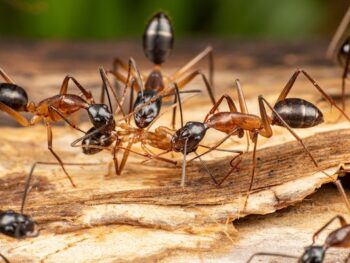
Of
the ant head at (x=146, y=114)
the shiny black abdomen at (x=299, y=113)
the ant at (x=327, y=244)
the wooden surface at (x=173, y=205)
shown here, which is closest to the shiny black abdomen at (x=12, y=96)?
the wooden surface at (x=173, y=205)

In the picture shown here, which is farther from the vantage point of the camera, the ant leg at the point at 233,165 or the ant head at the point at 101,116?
the ant head at the point at 101,116

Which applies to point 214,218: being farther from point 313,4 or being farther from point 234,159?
point 313,4

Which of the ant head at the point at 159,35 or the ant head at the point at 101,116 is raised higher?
the ant head at the point at 159,35

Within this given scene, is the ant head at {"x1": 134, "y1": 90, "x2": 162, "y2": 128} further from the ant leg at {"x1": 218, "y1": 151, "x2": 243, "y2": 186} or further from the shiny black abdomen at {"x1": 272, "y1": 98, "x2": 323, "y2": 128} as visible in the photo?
the shiny black abdomen at {"x1": 272, "y1": 98, "x2": 323, "y2": 128}

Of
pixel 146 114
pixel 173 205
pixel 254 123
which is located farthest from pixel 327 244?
pixel 146 114

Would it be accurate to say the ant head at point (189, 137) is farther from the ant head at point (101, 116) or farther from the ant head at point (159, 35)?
the ant head at point (159, 35)

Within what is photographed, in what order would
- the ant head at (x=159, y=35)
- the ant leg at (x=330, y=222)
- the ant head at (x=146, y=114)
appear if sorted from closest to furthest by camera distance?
the ant leg at (x=330, y=222) → the ant head at (x=146, y=114) → the ant head at (x=159, y=35)
